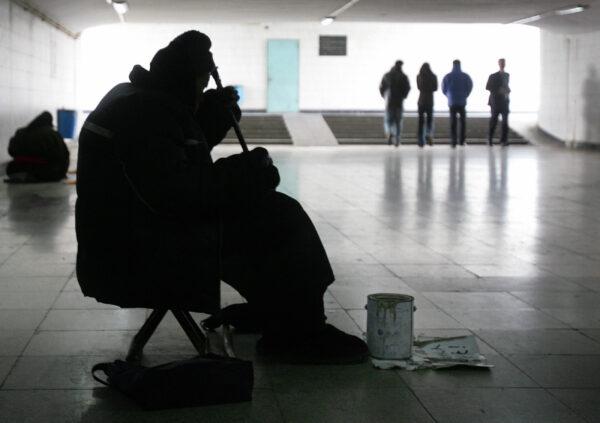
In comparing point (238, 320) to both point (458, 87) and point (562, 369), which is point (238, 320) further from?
point (458, 87)

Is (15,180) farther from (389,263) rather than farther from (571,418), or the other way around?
(571,418)

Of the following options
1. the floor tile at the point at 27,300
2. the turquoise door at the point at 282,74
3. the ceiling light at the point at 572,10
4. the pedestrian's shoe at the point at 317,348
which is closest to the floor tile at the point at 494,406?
the pedestrian's shoe at the point at 317,348

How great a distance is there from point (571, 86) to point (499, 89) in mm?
2654

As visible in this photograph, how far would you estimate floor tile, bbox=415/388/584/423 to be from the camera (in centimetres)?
315

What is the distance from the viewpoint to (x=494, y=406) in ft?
10.8

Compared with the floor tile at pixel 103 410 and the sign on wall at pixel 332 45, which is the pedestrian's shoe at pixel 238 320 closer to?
the floor tile at pixel 103 410

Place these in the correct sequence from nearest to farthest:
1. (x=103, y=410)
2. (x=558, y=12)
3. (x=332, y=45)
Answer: (x=103, y=410) → (x=558, y=12) → (x=332, y=45)

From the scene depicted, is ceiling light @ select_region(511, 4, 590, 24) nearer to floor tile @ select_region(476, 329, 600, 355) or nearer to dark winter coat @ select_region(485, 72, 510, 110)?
dark winter coat @ select_region(485, 72, 510, 110)

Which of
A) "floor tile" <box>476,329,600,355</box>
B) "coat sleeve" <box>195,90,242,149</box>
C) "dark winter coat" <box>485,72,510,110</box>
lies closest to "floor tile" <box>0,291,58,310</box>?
"coat sleeve" <box>195,90,242,149</box>

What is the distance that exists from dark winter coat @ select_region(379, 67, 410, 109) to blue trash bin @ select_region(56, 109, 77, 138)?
7146 mm

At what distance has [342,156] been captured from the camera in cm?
1945

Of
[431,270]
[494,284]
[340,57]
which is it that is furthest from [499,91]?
[494,284]

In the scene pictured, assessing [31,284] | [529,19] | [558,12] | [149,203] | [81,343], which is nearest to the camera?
[149,203]

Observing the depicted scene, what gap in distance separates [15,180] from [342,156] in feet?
27.0
